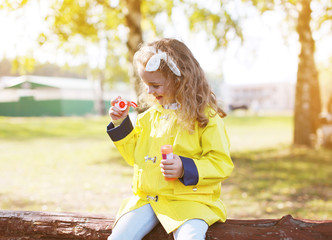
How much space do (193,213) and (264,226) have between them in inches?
22.7

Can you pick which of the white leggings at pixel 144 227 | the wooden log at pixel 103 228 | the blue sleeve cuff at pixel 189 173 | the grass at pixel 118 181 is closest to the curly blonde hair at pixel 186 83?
the blue sleeve cuff at pixel 189 173

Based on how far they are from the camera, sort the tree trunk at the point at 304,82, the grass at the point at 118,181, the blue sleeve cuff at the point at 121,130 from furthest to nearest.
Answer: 1. the tree trunk at the point at 304,82
2. the grass at the point at 118,181
3. the blue sleeve cuff at the point at 121,130

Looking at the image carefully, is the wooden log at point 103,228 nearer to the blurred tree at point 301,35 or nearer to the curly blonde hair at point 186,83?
the curly blonde hair at point 186,83

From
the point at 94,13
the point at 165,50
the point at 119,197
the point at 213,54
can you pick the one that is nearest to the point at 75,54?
the point at 94,13

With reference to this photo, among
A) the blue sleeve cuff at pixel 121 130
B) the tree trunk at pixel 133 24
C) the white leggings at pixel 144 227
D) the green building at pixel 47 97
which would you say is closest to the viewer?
the white leggings at pixel 144 227

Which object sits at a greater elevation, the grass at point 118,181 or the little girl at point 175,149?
the little girl at point 175,149

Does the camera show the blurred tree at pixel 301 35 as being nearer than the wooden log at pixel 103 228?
No

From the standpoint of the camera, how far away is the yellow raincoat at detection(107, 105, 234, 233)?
6.40 ft

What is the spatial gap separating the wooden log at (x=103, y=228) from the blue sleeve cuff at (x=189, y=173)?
440 mm

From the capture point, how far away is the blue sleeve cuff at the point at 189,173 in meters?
1.91

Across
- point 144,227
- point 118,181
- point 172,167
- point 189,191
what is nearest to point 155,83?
point 172,167

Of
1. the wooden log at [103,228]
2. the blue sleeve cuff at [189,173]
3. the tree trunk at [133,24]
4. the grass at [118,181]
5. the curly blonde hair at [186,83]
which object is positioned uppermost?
the tree trunk at [133,24]

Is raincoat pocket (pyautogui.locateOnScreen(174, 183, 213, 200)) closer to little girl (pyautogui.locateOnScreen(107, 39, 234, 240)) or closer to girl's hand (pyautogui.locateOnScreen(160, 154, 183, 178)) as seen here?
little girl (pyautogui.locateOnScreen(107, 39, 234, 240))

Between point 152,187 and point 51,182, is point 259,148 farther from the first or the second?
point 152,187
